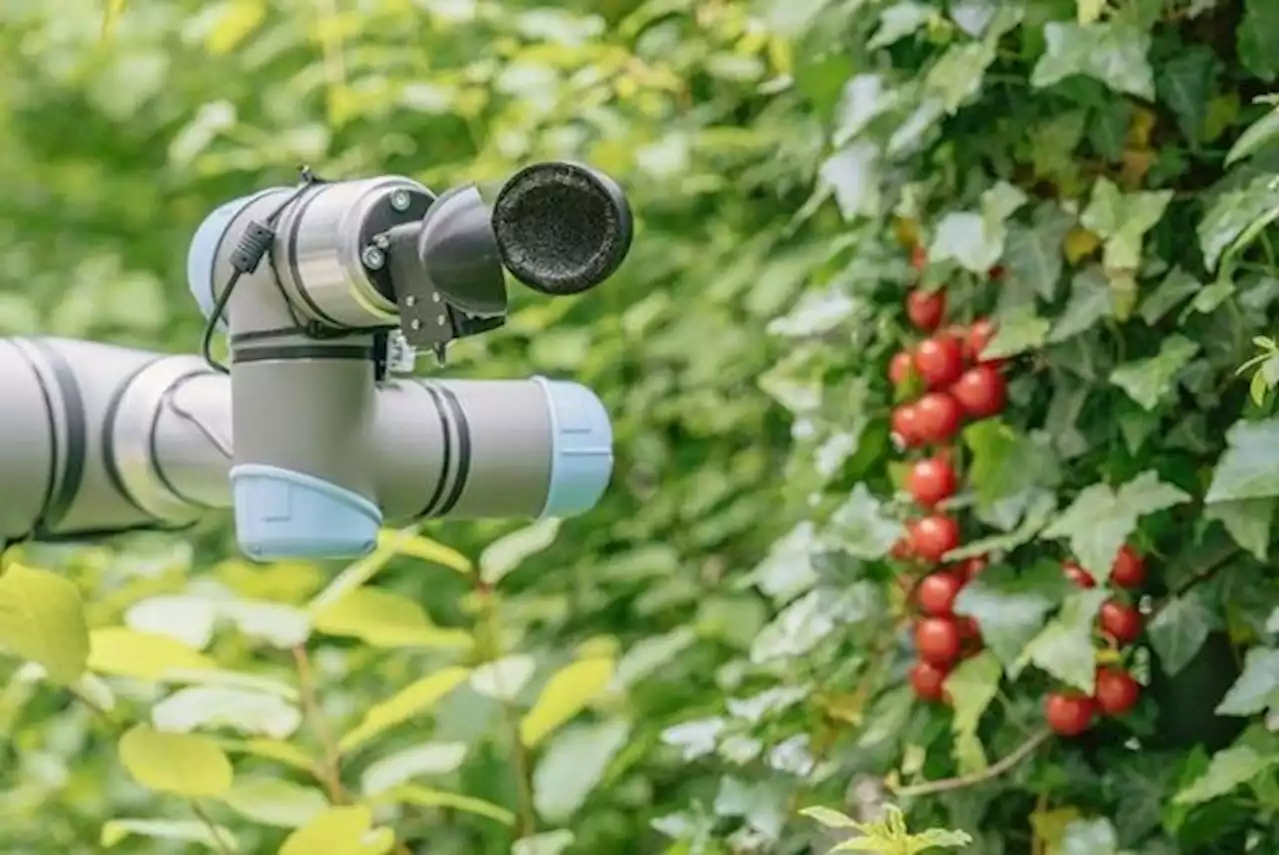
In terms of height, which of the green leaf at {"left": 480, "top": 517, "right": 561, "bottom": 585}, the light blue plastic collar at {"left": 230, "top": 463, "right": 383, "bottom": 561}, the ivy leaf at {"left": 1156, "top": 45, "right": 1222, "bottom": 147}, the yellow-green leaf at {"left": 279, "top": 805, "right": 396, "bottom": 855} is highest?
the ivy leaf at {"left": 1156, "top": 45, "right": 1222, "bottom": 147}

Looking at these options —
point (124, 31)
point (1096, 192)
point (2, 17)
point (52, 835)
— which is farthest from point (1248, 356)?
point (2, 17)

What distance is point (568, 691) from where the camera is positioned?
3.38 ft

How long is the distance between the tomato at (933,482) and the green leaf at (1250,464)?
18cm

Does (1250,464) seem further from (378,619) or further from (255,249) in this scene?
(378,619)

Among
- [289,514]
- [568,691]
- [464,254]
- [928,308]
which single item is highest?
[464,254]

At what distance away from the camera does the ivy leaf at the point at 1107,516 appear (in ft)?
2.57

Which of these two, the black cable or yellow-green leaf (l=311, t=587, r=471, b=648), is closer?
the black cable

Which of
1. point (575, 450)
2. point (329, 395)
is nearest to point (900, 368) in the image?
point (575, 450)

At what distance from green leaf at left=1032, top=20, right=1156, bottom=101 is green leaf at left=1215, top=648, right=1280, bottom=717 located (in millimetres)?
244

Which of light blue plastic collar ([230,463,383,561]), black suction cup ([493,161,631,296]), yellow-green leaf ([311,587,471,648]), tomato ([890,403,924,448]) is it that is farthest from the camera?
yellow-green leaf ([311,587,471,648])

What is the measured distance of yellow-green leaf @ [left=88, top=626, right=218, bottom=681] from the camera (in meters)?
0.93

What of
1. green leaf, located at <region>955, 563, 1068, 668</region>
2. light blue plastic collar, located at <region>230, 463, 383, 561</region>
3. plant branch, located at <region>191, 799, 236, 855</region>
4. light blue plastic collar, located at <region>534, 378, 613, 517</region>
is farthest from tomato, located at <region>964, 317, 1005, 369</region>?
plant branch, located at <region>191, 799, 236, 855</region>

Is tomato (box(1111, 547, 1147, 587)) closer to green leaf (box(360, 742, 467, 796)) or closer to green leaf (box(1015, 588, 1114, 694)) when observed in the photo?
green leaf (box(1015, 588, 1114, 694))

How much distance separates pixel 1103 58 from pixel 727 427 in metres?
0.59
